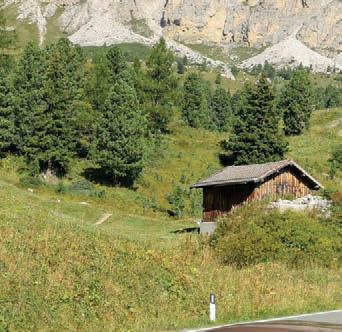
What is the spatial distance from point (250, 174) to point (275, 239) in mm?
12842

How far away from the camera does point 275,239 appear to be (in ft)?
104

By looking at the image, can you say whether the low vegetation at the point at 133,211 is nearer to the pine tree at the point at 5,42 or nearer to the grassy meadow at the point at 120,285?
the grassy meadow at the point at 120,285

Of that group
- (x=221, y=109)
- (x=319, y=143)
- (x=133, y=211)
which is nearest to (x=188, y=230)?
(x=133, y=211)

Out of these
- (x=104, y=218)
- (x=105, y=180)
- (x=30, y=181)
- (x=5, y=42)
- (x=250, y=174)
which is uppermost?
(x=5, y=42)

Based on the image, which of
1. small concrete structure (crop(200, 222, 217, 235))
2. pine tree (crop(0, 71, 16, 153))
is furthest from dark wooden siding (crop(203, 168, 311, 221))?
pine tree (crop(0, 71, 16, 153))

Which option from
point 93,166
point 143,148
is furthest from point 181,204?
point 93,166

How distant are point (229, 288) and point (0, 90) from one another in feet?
155

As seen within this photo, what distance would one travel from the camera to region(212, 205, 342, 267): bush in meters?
29.8

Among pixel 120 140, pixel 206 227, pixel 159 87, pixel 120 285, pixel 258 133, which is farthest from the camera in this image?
pixel 159 87

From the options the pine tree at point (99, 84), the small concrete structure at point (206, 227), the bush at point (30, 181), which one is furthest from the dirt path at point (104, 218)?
the pine tree at point (99, 84)

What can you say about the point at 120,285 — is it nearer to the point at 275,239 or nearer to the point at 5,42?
the point at 275,239

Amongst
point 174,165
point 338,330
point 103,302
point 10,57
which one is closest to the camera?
point 338,330

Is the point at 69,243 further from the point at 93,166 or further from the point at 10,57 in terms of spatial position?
the point at 10,57

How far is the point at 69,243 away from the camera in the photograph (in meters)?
21.4
